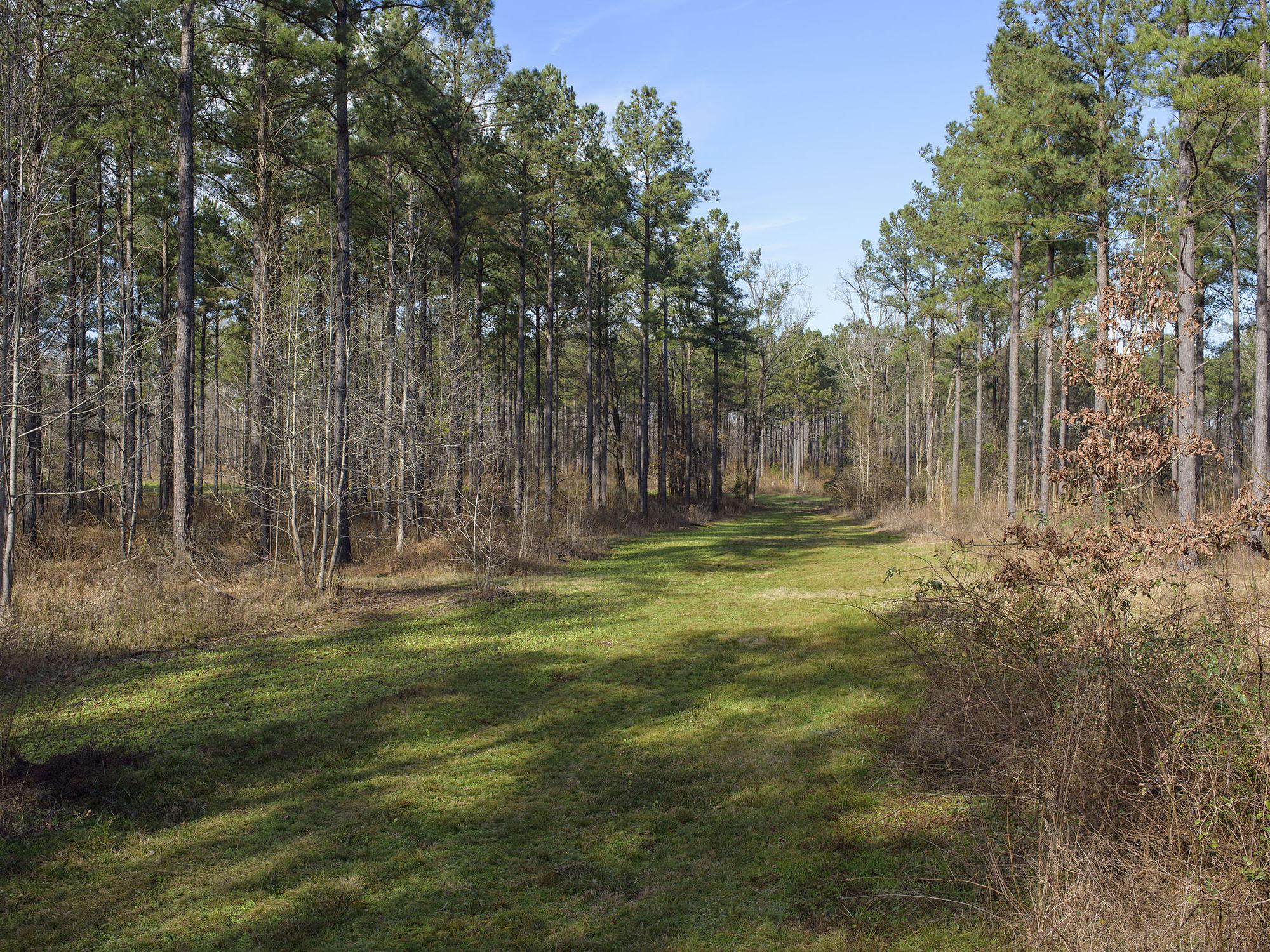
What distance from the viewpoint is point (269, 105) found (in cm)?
1514

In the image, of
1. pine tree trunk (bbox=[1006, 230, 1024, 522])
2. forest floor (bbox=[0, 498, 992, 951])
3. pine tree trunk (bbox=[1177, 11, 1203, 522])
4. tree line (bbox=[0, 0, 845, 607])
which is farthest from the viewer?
pine tree trunk (bbox=[1006, 230, 1024, 522])

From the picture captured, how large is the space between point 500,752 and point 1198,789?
4.50m

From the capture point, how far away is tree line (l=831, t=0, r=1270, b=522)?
11.4m

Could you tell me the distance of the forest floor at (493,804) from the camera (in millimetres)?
3582

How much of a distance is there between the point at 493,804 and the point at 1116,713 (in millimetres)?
3770

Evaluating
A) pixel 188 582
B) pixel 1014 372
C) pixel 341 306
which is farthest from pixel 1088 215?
pixel 188 582

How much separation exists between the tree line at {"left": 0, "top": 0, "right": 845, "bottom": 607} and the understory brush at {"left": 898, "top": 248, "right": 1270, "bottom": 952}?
27.8 ft

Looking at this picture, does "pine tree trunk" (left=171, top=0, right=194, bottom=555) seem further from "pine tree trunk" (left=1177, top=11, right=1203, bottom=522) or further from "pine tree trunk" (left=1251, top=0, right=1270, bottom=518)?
"pine tree trunk" (left=1251, top=0, right=1270, bottom=518)

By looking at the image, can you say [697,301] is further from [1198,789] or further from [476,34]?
[1198,789]

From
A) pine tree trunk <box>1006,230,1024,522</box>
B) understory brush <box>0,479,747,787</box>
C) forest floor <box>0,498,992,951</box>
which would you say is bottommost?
forest floor <box>0,498,992,951</box>

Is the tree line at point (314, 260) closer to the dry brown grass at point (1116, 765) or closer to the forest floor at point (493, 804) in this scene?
the forest floor at point (493, 804)

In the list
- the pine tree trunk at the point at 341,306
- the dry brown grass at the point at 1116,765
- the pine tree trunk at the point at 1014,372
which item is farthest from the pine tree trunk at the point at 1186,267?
the pine tree trunk at the point at 341,306

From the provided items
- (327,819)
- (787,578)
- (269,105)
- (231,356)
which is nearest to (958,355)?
(787,578)

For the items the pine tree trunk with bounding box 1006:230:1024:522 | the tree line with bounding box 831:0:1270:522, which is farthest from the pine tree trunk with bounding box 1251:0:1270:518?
the pine tree trunk with bounding box 1006:230:1024:522
